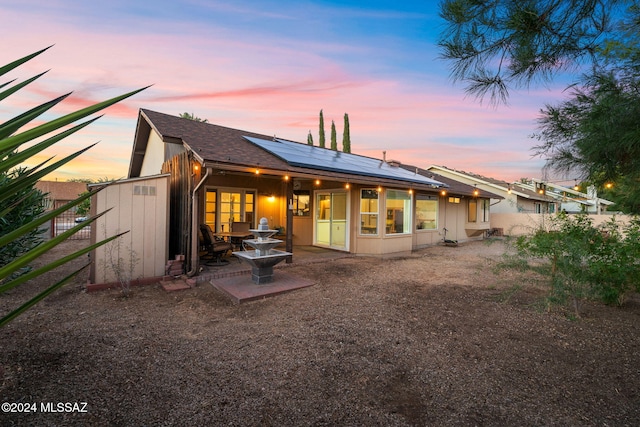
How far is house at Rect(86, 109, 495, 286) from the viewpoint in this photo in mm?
6539

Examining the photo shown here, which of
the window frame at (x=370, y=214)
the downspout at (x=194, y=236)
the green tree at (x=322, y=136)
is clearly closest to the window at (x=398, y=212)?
the window frame at (x=370, y=214)

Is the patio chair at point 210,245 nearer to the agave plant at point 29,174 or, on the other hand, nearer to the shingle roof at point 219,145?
the shingle roof at point 219,145

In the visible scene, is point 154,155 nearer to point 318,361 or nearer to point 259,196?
point 259,196

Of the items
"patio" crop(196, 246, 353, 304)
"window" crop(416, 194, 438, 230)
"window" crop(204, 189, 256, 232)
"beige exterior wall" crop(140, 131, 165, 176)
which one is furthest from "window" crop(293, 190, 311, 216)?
"beige exterior wall" crop(140, 131, 165, 176)

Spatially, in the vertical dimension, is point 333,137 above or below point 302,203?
above

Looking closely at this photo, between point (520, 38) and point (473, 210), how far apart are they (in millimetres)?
13794

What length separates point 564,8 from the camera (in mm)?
3068

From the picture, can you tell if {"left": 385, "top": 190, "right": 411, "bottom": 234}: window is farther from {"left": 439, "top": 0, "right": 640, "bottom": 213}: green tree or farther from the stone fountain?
{"left": 439, "top": 0, "right": 640, "bottom": 213}: green tree

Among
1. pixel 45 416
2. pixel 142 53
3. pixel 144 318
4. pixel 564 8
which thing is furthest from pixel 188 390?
pixel 142 53

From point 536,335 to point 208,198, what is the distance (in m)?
9.31

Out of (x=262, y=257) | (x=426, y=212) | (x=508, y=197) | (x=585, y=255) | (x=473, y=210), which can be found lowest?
(x=262, y=257)

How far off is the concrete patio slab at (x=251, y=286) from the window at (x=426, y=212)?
23.4 ft

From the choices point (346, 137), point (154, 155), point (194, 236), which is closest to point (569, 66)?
point (194, 236)

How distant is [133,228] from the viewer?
246 inches
